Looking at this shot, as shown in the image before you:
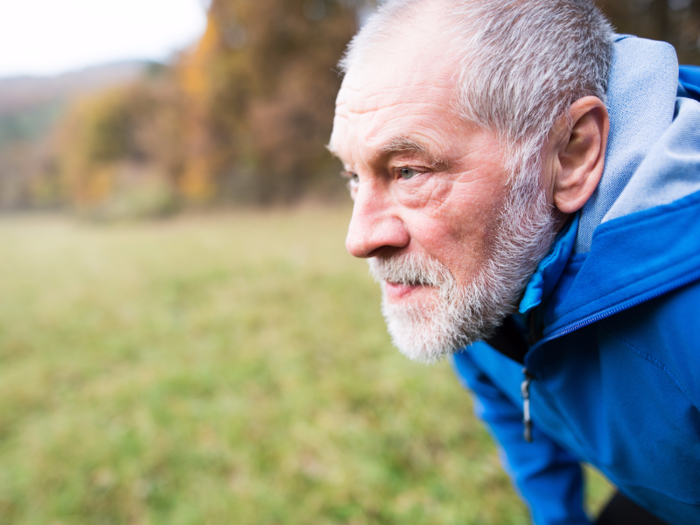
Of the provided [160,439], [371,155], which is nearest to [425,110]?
[371,155]

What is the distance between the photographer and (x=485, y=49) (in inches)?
44.8

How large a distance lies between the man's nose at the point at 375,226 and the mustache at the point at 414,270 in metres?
0.05

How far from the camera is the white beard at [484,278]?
4.03ft

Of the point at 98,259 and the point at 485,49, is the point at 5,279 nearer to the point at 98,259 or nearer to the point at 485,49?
the point at 98,259

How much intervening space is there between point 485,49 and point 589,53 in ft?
1.02

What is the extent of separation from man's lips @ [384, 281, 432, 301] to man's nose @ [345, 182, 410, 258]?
0.14m

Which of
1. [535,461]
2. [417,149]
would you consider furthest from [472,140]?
[535,461]

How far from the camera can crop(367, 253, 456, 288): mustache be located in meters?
1.26

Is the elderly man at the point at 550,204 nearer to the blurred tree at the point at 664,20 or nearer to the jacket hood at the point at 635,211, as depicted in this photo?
the jacket hood at the point at 635,211

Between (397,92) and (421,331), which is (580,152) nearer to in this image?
(397,92)

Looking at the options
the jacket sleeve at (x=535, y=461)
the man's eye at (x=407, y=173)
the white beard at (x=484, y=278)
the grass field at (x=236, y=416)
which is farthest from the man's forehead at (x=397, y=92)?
the grass field at (x=236, y=416)

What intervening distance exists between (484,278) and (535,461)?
1082 millimetres

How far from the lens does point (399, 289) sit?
139 cm

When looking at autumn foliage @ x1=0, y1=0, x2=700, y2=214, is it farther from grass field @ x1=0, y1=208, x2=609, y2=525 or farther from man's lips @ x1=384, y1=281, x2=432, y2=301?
man's lips @ x1=384, y1=281, x2=432, y2=301
